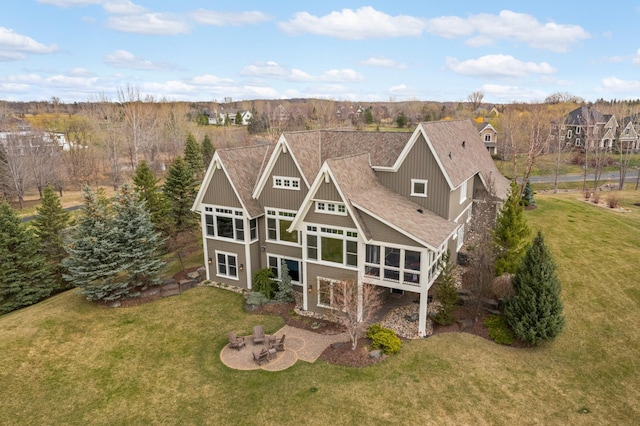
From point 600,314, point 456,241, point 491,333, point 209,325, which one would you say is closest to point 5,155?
point 209,325

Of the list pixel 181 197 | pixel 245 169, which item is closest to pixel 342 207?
pixel 245 169

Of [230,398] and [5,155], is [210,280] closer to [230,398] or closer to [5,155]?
[230,398]

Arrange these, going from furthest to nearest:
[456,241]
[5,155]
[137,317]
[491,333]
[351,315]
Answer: [5,155] < [456,241] < [137,317] < [491,333] < [351,315]

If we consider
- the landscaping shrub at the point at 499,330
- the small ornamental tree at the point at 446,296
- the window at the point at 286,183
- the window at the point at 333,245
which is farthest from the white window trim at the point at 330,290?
the landscaping shrub at the point at 499,330

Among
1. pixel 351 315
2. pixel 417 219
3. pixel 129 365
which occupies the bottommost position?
pixel 129 365

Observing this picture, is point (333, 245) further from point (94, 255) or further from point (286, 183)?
point (94, 255)
